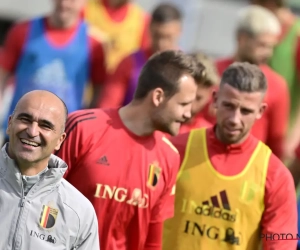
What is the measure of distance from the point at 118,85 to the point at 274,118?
1380 mm

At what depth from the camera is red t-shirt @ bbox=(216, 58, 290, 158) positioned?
9805 millimetres

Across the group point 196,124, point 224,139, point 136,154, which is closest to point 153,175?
point 136,154

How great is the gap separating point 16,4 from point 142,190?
10343 millimetres

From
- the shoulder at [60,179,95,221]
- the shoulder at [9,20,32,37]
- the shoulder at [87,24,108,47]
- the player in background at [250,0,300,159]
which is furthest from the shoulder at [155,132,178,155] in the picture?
the player in background at [250,0,300,159]

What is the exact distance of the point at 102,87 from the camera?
10484mm

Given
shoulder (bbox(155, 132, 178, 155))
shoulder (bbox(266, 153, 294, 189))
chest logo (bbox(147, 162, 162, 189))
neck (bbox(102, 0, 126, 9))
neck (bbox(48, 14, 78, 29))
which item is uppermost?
neck (bbox(102, 0, 126, 9))

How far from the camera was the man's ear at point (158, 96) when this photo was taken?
741cm

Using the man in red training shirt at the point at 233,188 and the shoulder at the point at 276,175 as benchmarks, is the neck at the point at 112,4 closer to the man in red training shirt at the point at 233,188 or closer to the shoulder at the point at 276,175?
the man in red training shirt at the point at 233,188

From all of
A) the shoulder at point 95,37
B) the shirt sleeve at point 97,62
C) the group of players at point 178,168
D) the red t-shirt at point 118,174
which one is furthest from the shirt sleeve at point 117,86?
the red t-shirt at point 118,174

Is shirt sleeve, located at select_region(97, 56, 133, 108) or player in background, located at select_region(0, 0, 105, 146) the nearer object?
shirt sleeve, located at select_region(97, 56, 133, 108)

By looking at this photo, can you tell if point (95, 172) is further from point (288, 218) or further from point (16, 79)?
point (16, 79)

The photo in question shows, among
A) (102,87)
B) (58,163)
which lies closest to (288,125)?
(102,87)

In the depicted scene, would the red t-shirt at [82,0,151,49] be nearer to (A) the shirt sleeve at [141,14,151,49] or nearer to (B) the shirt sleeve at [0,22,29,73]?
(A) the shirt sleeve at [141,14,151,49]

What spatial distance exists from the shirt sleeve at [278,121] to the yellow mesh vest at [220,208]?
83.1 inches
